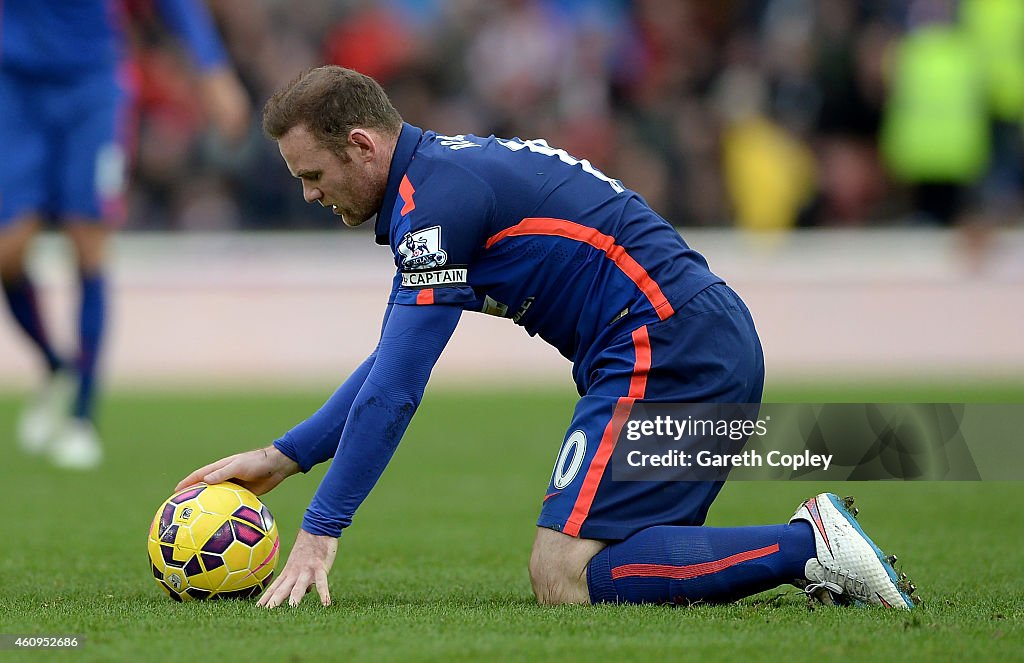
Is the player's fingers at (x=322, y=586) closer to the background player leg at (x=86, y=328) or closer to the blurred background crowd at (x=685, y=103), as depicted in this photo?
the background player leg at (x=86, y=328)

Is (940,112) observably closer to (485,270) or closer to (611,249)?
(611,249)

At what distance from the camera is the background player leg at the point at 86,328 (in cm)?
773

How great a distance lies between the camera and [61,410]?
857 centimetres

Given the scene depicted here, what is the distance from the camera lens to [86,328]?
306 inches

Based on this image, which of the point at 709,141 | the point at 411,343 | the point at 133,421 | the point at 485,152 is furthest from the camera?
the point at 709,141

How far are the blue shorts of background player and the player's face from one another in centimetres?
388

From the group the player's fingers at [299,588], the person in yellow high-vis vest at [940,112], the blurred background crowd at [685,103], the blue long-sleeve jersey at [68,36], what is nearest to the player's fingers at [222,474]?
the player's fingers at [299,588]

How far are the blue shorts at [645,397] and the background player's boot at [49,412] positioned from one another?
195 inches

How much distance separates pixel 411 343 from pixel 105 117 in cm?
442

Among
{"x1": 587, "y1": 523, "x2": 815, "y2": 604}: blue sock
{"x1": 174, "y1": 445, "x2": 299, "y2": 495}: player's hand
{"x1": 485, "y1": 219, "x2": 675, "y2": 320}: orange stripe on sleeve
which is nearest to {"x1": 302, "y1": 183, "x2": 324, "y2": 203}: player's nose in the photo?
{"x1": 485, "y1": 219, "x2": 675, "y2": 320}: orange stripe on sleeve

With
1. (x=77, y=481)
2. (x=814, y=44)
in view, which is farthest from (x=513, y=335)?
(x=77, y=481)

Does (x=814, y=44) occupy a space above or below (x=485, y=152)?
above

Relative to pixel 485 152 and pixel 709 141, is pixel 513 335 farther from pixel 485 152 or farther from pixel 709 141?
pixel 485 152

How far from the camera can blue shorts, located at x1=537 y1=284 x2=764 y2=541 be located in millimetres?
4156
